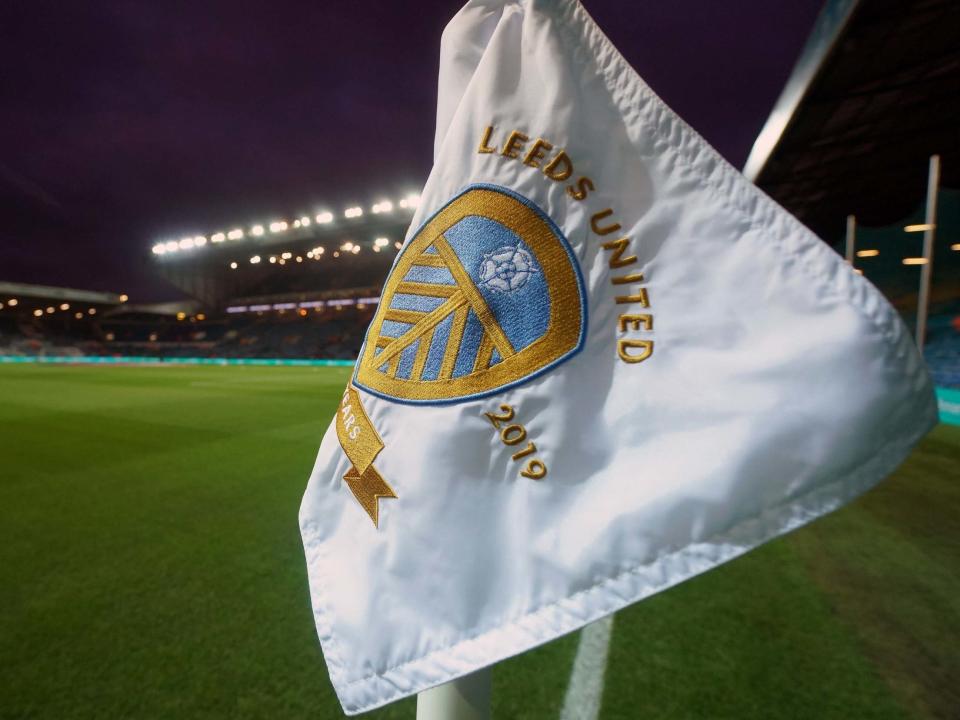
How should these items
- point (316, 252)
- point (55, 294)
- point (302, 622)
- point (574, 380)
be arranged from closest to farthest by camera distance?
point (574, 380), point (302, 622), point (316, 252), point (55, 294)

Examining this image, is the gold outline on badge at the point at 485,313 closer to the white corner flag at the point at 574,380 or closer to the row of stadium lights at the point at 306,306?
the white corner flag at the point at 574,380

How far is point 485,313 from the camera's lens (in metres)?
0.56

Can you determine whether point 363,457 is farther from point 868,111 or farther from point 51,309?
point 51,309

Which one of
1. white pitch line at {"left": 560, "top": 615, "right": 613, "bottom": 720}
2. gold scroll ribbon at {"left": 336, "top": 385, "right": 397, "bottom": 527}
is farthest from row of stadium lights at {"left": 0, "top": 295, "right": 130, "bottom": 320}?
gold scroll ribbon at {"left": 336, "top": 385, "right": 397, "bottom": 527}

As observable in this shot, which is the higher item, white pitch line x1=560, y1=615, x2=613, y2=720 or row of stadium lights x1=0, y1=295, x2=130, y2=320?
row of stadium lights x1=0, y1=295, x2=130, y2=320

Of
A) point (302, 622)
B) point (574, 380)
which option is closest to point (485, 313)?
point (574, 380)

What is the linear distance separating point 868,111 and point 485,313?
8.30 metres

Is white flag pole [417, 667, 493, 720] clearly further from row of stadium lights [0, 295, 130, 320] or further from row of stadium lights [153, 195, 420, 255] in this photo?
row of stadium lights [0, 295, 130, 320]

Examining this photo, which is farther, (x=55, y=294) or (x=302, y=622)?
(x=55, y=294)

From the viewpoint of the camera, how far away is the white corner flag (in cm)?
46

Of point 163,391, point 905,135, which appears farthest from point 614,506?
point 163,391

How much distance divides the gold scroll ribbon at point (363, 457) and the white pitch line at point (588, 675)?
39.6 inches

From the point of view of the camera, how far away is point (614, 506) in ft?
1.67

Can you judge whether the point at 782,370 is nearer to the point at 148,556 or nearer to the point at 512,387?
the point at 512,387
